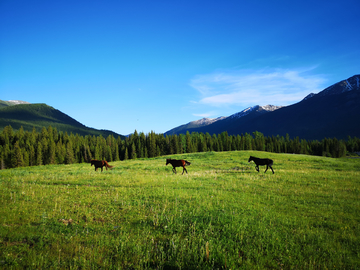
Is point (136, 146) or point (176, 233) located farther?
point (136, 146)

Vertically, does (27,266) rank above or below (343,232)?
above

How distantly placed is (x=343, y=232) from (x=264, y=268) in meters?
4.57

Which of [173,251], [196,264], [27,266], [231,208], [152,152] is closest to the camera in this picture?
[27,266]

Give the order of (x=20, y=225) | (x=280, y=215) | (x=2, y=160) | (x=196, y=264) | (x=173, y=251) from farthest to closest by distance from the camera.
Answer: (x=2, y=160) < (x=280, y=215) < (x=20, y=225) < (x=173, y=251) < (x=196, y=264)

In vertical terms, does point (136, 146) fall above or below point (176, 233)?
above

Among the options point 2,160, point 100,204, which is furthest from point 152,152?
point 100,204

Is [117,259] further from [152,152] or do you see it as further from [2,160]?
[2,160]

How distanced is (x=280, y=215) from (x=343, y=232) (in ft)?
7.52

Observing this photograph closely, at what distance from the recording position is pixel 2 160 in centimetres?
9619

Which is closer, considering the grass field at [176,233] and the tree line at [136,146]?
the grass field at [176,233]

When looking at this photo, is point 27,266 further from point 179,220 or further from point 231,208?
point 231,208

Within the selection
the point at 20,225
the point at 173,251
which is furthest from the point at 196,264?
the point at 20,225

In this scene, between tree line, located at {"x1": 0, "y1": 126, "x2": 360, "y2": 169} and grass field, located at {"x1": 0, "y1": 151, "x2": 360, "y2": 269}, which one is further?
tree line, located at {"x1": 0, "y1": 126, "x2": 360, "y2": 169}

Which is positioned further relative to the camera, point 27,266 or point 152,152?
point 152,152
